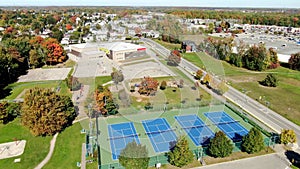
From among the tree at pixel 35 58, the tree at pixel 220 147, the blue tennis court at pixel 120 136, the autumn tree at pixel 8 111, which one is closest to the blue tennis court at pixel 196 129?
the tree at pixel 220 147

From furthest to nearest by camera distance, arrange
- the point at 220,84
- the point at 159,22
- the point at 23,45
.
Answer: the point at 23,45, the point at 159,22, the point at 220,84

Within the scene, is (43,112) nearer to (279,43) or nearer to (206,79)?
(206,79)

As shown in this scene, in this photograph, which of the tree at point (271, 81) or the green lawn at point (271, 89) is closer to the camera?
the green lawn at point (271, 89)

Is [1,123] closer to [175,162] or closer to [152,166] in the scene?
[152,166]

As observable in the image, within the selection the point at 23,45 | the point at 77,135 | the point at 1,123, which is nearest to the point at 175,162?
the point at 77,135

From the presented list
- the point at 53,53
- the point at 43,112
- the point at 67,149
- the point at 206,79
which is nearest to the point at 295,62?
the point at 206,79

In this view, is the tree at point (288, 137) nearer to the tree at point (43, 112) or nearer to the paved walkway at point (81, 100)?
the paved walkway at point (81, 100)

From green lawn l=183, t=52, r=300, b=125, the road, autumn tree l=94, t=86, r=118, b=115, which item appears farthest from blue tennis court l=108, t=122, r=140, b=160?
green lawn l=183, t=52, r=300, b=125
